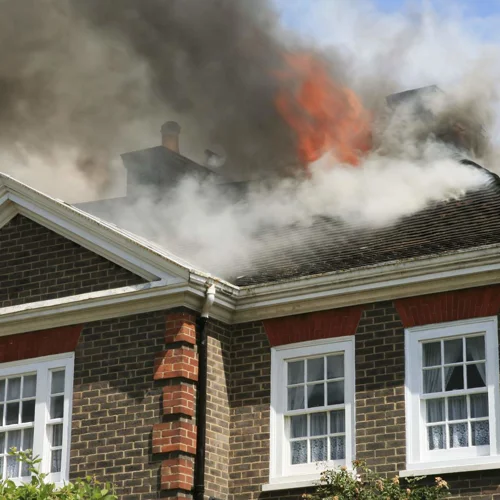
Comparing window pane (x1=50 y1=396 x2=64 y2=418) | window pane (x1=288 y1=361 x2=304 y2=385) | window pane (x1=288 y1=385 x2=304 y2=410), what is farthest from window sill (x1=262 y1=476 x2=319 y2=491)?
window pane (x1=50 y1=396 x2=64 y2=418)

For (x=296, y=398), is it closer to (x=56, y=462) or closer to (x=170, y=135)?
(x=56, y=462)

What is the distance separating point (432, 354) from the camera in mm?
17578

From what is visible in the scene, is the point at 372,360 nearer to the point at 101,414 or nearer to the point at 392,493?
the point at 392,493

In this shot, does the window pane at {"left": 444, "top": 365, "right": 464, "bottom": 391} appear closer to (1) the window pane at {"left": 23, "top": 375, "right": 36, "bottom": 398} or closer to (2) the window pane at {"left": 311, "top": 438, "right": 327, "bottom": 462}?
(2) the window pane at {"left": 311, "top": 438, "right": 327, "bottom": 462}

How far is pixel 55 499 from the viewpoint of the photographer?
1634 centimetres

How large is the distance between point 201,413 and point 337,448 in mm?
1902

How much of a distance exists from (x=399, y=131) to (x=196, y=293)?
22.7ft

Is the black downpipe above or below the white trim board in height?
below

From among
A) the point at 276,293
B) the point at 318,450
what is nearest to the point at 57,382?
the point at 276,293

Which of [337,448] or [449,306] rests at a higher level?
[449,306]

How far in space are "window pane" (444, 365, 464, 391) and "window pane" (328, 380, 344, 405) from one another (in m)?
1.51

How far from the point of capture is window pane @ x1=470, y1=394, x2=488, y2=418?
17.0 metres

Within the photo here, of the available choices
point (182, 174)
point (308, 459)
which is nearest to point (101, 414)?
point (308, 459)

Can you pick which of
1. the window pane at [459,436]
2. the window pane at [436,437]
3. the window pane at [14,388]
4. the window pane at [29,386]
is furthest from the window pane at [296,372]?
the window pane at [14,388]
